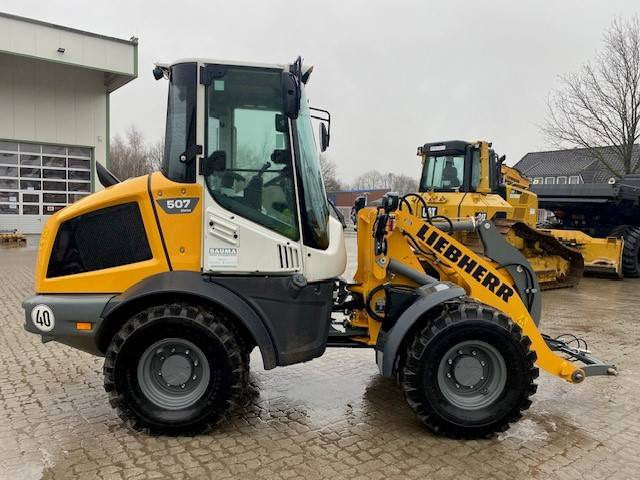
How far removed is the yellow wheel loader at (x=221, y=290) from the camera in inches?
147

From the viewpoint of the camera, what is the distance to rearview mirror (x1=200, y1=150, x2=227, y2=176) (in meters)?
3.80

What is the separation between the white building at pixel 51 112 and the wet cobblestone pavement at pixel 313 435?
1695cm

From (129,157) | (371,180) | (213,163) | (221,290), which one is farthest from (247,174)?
(371,180)

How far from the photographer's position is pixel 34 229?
67.6 feet

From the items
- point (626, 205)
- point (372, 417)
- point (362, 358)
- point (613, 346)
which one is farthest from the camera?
point (626, 205)

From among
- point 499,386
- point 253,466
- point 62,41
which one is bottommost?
point 253,466

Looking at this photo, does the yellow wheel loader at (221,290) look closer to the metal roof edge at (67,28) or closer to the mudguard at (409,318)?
the mudguard at (409,318)

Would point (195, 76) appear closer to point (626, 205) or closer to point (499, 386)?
point (499, 386)

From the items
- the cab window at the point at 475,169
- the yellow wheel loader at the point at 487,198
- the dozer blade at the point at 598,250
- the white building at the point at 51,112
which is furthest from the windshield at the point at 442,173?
the white building at the point at 51,112

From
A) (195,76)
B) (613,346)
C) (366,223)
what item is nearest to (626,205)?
(613,346)

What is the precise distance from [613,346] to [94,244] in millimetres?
5979

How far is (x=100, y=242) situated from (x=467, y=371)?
9.43 feet

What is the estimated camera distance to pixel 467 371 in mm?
3910

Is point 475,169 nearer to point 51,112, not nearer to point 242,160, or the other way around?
point 242,160
